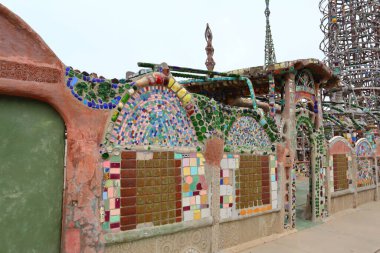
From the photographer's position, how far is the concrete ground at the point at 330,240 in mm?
5809

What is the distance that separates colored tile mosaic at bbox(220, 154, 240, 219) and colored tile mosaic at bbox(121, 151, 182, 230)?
97 centimetres

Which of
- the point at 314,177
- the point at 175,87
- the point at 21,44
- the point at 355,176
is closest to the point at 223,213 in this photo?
the point at 175,87

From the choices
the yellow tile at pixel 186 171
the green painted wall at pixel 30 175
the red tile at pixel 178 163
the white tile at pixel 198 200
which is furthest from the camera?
the white tile at pixel 198 200

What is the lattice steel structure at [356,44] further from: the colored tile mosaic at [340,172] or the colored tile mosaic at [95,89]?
the colored tile mosaic at [95,89]

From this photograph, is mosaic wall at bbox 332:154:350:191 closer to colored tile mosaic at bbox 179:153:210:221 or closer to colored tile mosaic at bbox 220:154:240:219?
colored tile mosaic at bbox 220:154:240:219

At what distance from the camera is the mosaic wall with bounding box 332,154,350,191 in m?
9.09

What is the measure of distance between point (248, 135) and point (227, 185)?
1.21 metres

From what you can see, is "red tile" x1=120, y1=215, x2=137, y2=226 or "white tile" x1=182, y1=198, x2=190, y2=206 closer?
"red tile" x1=120, y1=215, x2=137, y2=226

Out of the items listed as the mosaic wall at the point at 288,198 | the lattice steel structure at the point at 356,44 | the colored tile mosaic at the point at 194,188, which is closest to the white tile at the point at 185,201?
the colored tile mosaic at the point at 194,188

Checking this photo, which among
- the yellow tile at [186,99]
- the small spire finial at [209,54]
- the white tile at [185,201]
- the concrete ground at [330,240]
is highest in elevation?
the small spire finial at [209,54]

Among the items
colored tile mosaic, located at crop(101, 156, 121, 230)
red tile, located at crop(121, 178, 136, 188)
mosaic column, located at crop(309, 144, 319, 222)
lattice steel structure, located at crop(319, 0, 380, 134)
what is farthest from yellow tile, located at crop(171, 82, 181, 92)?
lattice steel structure, located at crop(319, 0, 380, 134)

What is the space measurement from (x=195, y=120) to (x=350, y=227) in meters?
5.14

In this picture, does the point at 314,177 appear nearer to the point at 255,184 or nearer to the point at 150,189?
the point at 255,184

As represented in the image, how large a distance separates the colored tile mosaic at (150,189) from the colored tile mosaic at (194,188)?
10 centimetres
